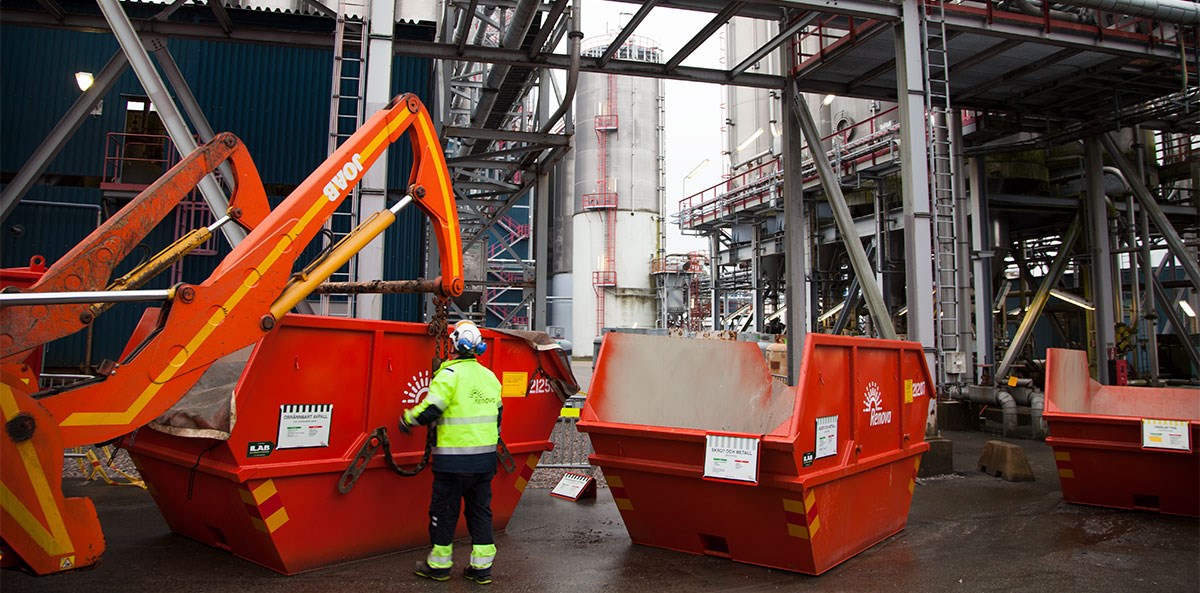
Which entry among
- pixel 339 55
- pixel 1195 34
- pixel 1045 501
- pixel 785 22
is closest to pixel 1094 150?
pixel 1195 34

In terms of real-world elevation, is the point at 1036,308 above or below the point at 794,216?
below

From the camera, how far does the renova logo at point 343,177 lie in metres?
4.73

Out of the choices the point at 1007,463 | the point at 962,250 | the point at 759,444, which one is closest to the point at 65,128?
the point at 759,444

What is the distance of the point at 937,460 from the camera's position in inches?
363

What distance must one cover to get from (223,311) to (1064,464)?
767cm

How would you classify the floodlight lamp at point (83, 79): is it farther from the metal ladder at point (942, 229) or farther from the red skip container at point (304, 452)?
the metal ladder at point (942, 229)

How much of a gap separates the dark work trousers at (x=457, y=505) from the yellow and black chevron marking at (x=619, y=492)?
1.03 m

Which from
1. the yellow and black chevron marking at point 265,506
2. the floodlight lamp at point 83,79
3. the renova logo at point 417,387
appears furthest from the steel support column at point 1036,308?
the floodlight lamp at point 83,79

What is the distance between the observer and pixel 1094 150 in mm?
15008

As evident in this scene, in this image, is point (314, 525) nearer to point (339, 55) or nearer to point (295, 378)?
point (295, 378)

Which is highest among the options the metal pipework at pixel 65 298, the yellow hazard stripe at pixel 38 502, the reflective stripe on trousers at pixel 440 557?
the metal pipework at pixel 65 298

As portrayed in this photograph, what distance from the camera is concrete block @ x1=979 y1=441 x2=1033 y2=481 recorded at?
8.84m

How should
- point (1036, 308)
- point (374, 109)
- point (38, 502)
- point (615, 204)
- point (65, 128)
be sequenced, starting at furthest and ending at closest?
point (615, 204) < point (1036, 308) < point (65, 128) < point (374, 109) < point (38, 502)

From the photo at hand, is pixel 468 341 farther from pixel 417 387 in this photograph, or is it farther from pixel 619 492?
pixel 619 492
